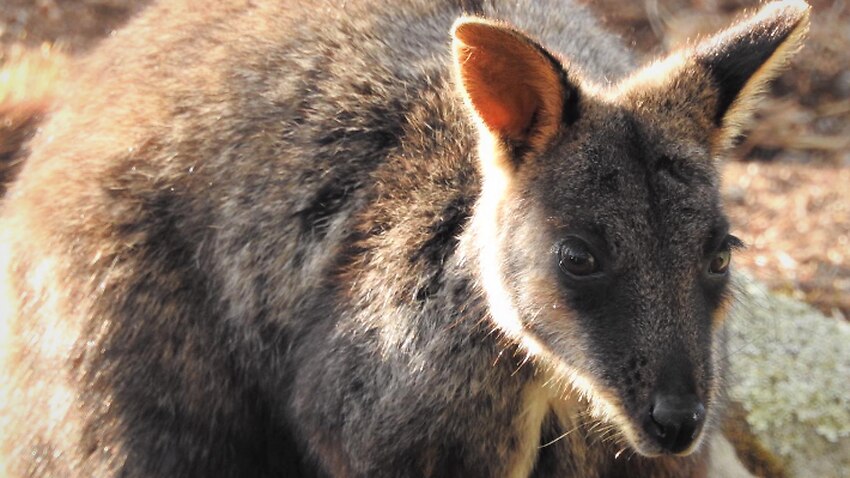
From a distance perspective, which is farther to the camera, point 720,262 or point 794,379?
point 794,379

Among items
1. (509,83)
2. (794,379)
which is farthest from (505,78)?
(794,379)

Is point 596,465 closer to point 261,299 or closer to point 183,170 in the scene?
point 261,299

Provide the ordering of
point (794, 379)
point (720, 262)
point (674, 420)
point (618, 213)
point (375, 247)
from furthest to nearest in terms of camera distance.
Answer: point (794, 379) < point (375, 247) < point (720, 262) < point (618, 213) < point (674, 420)

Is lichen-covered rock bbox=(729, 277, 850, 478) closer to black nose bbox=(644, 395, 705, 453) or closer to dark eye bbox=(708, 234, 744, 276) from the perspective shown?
dark eye bbox=(708, 234, 744, 276)

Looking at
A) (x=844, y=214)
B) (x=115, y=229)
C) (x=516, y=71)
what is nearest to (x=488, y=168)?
(x=516, y=71)

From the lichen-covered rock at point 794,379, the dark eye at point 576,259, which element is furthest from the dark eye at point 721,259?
the lichen-covered rock at point 794,379

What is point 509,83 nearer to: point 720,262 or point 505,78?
point 505,78

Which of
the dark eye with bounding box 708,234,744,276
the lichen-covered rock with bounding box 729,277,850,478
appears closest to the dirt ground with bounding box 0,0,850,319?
the lichen-covered rock with bounding box 729,277,850,478
